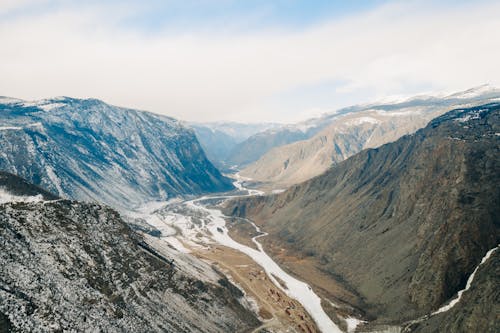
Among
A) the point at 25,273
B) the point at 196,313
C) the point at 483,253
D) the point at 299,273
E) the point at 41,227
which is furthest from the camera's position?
the point at 299,273

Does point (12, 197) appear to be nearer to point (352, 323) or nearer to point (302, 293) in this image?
point (302, 293)

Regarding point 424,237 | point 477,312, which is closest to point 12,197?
point 477,312

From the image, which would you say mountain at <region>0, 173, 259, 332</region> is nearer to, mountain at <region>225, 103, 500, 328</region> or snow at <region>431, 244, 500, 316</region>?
snow at <region>431, 244, 500, 316</region>

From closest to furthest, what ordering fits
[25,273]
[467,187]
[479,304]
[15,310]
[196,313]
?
[15,310] < [25,273] < [479,304] < [196,313] < [467,187]

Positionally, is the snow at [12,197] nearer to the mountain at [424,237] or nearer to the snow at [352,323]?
the snow at [352,323]

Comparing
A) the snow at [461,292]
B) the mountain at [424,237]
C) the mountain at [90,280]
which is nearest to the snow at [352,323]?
the mountain at [424,237]

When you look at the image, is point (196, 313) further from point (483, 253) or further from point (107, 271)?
point (483, 253)

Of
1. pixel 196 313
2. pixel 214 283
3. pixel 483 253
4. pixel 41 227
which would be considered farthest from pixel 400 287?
pixel 41 227

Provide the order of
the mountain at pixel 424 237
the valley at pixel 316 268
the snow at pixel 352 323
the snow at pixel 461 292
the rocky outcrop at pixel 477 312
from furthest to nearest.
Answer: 1. the mountain at pixel 424 237
2. the snow at pixel 352 323
3. the snow at pixel 461 292
4. the valley at pixel 316 268
5. the rocky outcrop at pixel 477 312

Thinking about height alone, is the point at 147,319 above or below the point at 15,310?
below
